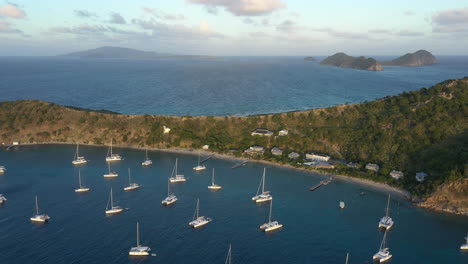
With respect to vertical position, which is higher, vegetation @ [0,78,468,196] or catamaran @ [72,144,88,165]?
vegetation @ [0,78,468,196]

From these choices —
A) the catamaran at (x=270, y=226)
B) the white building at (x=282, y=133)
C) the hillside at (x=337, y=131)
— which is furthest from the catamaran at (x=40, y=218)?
the white building at (x=282, y=133)

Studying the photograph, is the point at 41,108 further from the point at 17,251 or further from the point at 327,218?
the point at 327,218

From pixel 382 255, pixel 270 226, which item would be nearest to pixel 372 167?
pixel 382 255

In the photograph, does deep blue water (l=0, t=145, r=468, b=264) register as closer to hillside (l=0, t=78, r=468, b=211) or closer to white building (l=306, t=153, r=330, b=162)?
white building (l=306, t=153, r=330, b=162)

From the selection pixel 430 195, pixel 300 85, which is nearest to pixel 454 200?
pixel 430 195

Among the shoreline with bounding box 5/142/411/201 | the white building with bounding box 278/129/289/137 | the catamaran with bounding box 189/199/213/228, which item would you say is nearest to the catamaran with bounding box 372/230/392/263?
the shoreline with bounding box 5/142/411/201

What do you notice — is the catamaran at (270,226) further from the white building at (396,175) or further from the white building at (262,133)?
the white building at (262,133)
